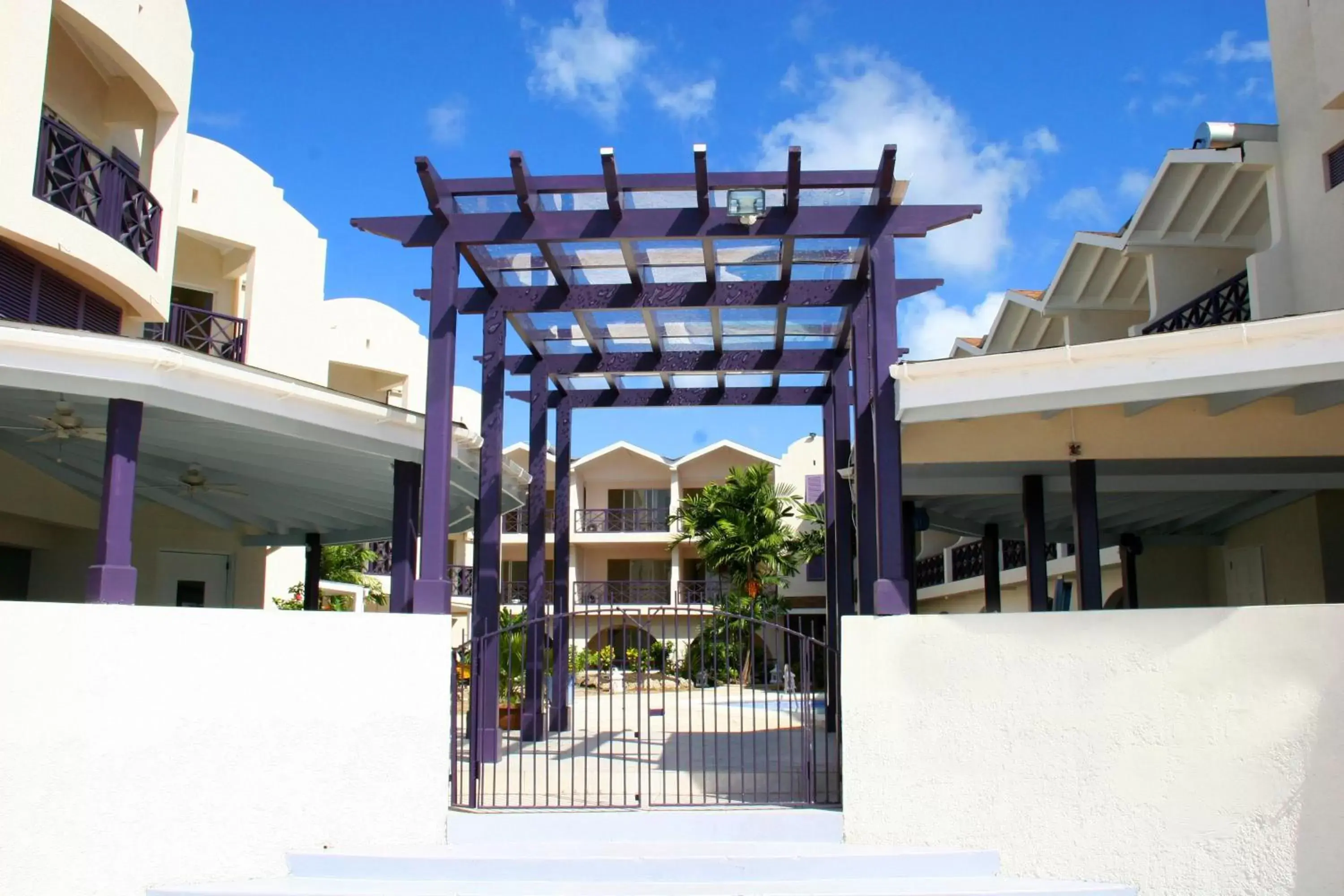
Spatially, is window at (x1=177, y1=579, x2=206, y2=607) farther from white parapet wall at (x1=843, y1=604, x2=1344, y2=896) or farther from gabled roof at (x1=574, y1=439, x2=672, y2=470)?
gabled roof at (x1=574, y1=439, x2=672, y2=470)

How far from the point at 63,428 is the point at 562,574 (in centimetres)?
662

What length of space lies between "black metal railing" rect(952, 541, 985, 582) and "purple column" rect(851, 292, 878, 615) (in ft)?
43.3

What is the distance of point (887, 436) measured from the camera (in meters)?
10.0

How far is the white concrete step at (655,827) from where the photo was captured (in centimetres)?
909

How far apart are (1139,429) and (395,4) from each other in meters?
8.81

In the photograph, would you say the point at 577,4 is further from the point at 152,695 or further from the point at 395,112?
the point at 152,695

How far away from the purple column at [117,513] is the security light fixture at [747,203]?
5070 millimetres

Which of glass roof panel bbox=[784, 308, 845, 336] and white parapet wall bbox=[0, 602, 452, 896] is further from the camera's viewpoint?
glass roof panel bbox=[784, 308, 845, 336]

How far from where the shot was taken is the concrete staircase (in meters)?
8.28

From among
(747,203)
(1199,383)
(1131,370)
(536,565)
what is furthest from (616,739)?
(1199,383)

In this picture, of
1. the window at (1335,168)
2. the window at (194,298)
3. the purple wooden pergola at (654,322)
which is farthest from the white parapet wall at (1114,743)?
the window at (194,298)

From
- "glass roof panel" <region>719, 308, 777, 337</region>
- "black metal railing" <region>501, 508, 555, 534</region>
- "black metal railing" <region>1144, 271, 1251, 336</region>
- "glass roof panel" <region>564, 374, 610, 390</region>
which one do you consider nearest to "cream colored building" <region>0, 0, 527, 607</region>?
"glass roof panel" <region>564, 374, 610, 390</region>

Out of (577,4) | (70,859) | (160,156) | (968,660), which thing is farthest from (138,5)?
(968,660)

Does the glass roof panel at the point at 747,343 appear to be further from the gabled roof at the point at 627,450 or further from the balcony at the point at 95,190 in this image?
the gabled roof at the point at 627,450
